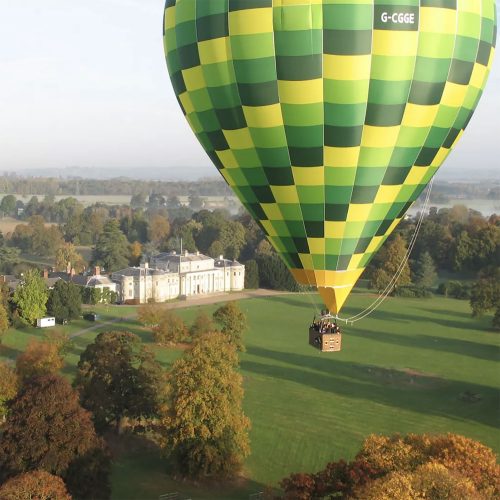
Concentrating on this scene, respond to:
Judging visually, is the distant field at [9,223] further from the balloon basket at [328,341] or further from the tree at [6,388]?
the balloon basket at [328,341]

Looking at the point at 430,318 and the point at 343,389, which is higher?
the point at 430,318

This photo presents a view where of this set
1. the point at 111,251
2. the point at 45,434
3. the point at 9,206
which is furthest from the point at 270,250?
the point at 9,206

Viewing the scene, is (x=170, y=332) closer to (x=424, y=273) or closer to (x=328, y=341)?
(x=328, y=341)

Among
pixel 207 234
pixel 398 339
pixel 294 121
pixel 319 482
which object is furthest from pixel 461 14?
pixel 207 234

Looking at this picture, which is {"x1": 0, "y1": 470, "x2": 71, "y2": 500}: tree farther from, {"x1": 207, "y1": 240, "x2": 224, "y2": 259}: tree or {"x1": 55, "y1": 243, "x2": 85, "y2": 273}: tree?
{"x1": 207, "y1": 240, "x2": 224, "y2": 259}: tree

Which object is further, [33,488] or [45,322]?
[45,322]

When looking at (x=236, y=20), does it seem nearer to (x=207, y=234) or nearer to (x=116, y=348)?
(x=116, y=348)

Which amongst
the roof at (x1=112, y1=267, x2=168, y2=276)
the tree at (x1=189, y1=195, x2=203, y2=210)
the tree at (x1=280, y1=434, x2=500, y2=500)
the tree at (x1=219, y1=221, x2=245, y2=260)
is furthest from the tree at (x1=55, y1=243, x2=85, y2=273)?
the tree at (x1=189, y1=195, x2=203, y2=210)
